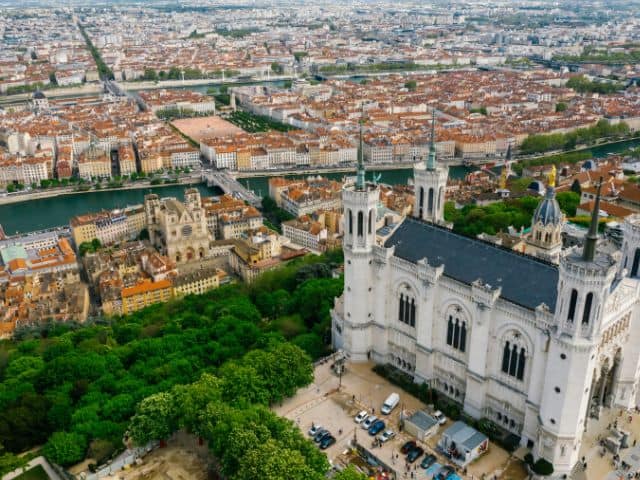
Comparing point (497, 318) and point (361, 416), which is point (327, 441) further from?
point (497, 318)

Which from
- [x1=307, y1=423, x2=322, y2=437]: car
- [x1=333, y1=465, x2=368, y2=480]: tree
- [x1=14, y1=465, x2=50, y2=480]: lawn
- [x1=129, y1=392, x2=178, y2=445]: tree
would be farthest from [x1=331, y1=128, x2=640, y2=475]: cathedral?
[x1=14, y1=465, x2=50, y2=480]: lawn

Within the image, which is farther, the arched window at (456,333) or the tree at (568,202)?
the tree at (568,202)

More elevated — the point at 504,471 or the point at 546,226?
the point at 546,226

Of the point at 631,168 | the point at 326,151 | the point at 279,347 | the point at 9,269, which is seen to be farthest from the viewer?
the point at 326,151

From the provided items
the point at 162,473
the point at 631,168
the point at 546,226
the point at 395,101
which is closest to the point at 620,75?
the point at 395,101

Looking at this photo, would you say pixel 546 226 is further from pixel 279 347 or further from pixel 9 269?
pixel 9 269

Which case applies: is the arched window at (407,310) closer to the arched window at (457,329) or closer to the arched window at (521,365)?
the arched window at (457,329)

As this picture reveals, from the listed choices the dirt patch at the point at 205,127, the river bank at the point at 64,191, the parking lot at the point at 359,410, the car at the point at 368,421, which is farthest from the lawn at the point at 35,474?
the dirt patch at the point at 205,127

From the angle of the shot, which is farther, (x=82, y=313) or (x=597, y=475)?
(x=82, y=313)
